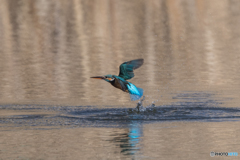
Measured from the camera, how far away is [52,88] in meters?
14.8

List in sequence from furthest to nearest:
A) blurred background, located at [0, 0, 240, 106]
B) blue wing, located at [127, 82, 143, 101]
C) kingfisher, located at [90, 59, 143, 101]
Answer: blurred background, located at [0, 0, 240, 106]
blue wing, located at [127, 82, 143, 101]
kingfisher, located at [90, 59, 143, 101]

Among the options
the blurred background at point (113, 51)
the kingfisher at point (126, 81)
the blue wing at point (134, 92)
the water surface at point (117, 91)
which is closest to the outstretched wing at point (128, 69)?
the kingfisher at point (126, 81)

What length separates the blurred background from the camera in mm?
14328

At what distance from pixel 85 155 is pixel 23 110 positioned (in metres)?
3.98

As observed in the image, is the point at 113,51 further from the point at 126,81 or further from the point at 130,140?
the point at 130,140

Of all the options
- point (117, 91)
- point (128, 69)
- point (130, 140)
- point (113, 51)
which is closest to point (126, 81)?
point (128, 69)

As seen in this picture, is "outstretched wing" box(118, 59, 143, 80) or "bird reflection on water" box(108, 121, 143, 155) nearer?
"bird reflection on water" box(108, 121, 143, 155)

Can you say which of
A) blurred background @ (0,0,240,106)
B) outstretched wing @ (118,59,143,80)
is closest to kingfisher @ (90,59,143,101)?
outstretched wing @ (118,59,143,80)

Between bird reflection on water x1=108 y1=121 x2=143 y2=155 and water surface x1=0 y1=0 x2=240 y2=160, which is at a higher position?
water surface x1=0 y1=0 x2=240 y2=160

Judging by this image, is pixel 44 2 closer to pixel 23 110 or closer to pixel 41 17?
pixel 41 17

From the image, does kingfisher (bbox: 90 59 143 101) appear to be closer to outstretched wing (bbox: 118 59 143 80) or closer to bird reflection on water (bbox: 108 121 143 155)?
outstretched wing (bbox: 118 59 143 80)

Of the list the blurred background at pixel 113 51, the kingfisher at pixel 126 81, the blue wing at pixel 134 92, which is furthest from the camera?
the blurred background at pixel 113 51

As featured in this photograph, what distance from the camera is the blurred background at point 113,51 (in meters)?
14.3

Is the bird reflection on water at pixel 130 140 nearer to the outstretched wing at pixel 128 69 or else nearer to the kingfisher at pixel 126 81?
the kingfisher at pixel 126 81
